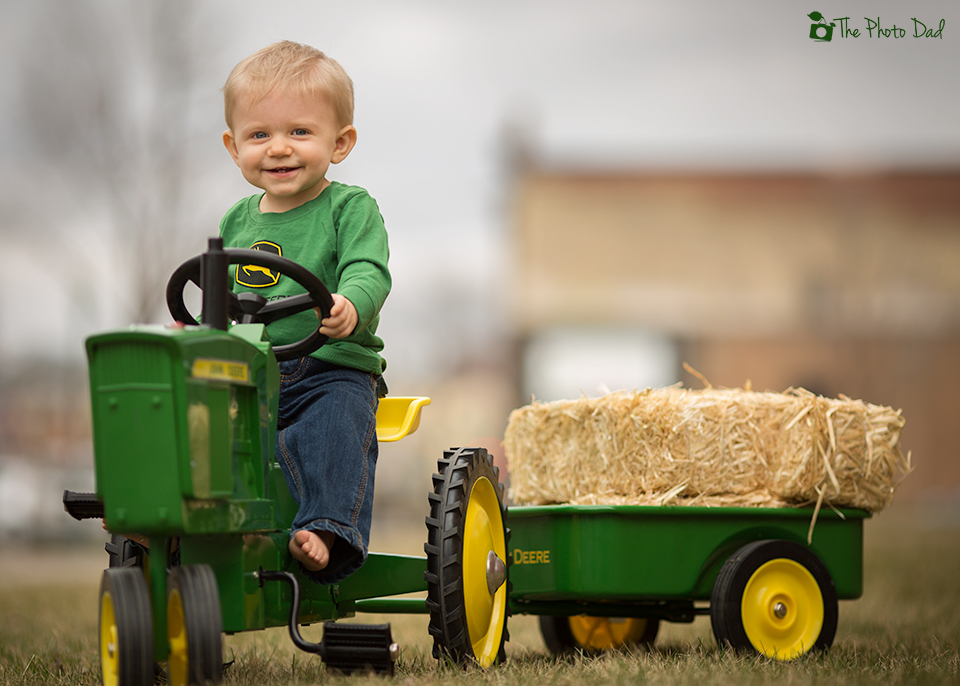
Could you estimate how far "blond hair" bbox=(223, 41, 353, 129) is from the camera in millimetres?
3482

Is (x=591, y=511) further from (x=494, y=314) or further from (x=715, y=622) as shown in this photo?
(x=494, y=314)

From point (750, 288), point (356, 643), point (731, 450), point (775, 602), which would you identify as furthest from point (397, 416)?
point (750, 288)

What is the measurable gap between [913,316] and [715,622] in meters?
28.3

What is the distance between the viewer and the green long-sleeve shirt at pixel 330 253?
3416 millimetres

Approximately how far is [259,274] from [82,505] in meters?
0.89

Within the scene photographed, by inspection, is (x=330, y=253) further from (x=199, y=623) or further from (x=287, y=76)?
(x=199, y=623)

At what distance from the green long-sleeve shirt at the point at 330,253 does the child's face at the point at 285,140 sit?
0.33 feet

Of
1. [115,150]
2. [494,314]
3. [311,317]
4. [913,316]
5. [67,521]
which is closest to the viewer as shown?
[311,317]

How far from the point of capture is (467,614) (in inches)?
139

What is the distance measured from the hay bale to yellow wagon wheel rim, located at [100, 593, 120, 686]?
2016 millimetres

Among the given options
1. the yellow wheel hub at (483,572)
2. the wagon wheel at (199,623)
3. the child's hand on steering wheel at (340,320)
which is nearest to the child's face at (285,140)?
the child's hand on steering wheel at (340,320)

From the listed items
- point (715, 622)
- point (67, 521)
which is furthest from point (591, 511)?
point (67, 521)

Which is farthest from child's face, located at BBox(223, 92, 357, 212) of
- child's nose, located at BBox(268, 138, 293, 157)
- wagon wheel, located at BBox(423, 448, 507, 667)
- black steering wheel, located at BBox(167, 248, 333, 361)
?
wagon wheel, located at BBox(423, 448, 507, 667)
